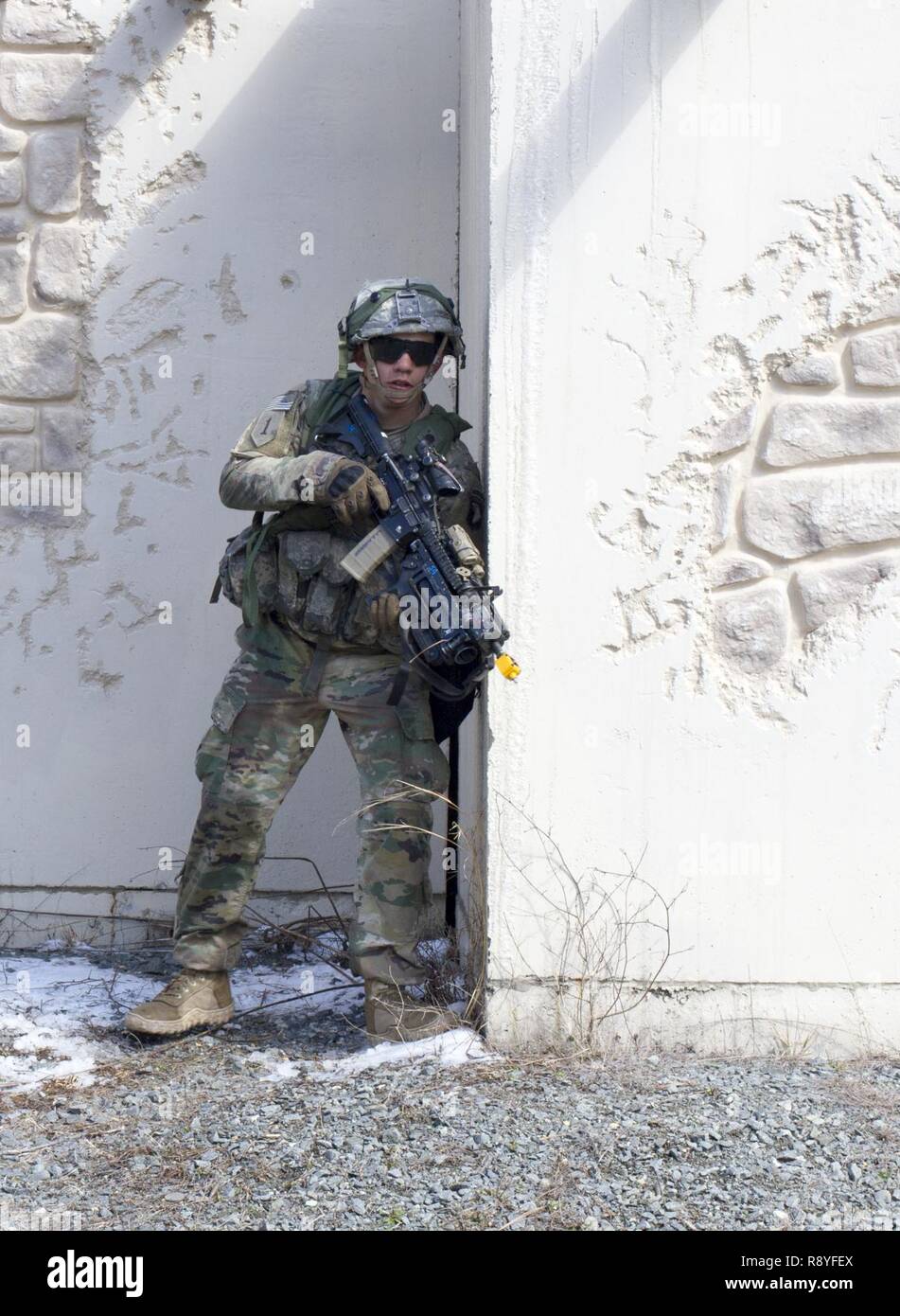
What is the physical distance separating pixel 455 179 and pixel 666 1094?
292cm

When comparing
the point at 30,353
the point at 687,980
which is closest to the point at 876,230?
the point at 687,980

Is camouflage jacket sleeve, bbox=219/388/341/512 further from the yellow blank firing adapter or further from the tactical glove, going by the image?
the yellow blank firing adapter

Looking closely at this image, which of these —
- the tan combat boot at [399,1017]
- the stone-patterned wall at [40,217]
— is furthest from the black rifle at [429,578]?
the stone-patterned wall at [40,217]

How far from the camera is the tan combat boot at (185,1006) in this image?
149 inches

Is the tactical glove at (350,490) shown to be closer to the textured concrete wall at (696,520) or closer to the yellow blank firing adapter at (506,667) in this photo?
the textured concrete wall at (696,520)

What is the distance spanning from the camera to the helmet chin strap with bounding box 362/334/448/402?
375 cm

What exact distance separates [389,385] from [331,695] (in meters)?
0.83

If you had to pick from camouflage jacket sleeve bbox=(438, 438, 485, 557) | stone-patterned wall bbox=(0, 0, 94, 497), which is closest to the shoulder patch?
camouflage jacket sleeve bbox=(438, 438, 485, 557)

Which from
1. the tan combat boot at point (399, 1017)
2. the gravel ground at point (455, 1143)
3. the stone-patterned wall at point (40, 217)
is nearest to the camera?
the gravel ground at point (455, 1143)

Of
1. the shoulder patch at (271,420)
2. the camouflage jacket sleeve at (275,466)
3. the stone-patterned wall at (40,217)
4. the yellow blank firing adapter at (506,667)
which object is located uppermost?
the stone-patterned wall at (40,217)

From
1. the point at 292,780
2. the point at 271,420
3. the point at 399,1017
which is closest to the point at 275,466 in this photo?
the point at 271,420

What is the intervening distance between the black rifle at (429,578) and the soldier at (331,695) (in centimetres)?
7

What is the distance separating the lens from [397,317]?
368 centimetres

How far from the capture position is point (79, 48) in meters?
4.56
